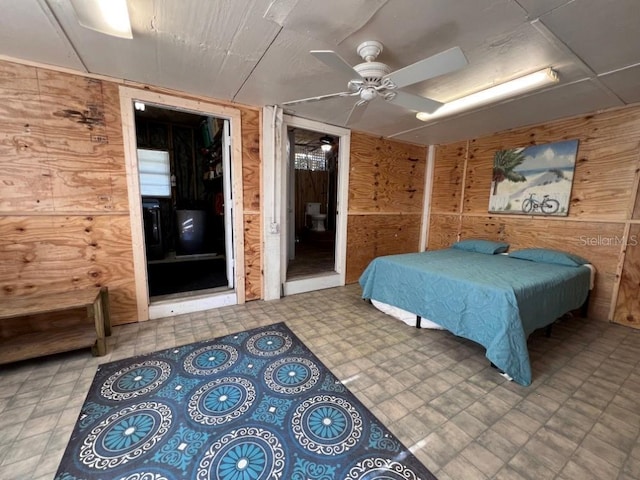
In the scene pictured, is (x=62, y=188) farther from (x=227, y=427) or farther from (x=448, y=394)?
(x=448, y=394)

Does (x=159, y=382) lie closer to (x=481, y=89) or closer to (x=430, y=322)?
(x=430, y=322)

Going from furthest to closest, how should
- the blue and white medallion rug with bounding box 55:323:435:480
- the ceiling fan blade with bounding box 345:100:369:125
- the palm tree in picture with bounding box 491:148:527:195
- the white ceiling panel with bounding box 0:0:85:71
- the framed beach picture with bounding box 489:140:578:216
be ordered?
1. the palm tree in picture with bounding box 491:148:527:195
2. the framed beach picture with bounding box 489:140:578:216
3. the ceiling fan blade with bounding box 345:100:369:125
4. the white ceiling panel with bounding box 0:0:85:71
5. the blue and white medallion rug with bounding box 55:323:435:480

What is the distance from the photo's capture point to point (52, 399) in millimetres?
1671

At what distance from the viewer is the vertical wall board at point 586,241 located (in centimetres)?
297

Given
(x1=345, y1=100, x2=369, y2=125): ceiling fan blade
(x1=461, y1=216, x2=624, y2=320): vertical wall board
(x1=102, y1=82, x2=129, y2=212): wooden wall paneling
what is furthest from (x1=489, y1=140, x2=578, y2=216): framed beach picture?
(x1=102, y1=82, x2=129, y2=212): wooden wall paneling

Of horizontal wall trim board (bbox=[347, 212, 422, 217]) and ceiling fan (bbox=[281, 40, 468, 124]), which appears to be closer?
ceiling fan (bbox=[281, 40, 468, 124])

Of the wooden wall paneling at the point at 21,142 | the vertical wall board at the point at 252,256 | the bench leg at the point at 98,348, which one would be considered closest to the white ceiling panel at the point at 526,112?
the vertical wall board at the point at 252,256

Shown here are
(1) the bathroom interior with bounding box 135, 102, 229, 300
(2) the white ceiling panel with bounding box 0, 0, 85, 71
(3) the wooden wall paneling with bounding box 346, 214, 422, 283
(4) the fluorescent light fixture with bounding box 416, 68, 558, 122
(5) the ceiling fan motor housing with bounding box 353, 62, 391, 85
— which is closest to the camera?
(2) the white ceiling panel with bounding box 0, 0, 85, 71

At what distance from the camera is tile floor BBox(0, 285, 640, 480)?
1324mm

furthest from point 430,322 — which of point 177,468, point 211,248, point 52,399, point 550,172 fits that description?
point 211,248

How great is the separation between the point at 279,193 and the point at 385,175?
2.04 metres

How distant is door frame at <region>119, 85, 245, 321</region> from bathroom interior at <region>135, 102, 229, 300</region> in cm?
129

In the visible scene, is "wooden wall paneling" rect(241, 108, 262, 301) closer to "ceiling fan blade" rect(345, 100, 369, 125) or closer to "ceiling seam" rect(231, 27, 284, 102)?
"ceiling seam" rect(231, 27, 284, 102)

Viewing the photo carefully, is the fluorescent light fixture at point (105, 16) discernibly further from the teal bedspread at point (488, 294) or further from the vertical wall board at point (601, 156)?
the vertical wall board at point (601, 156)
